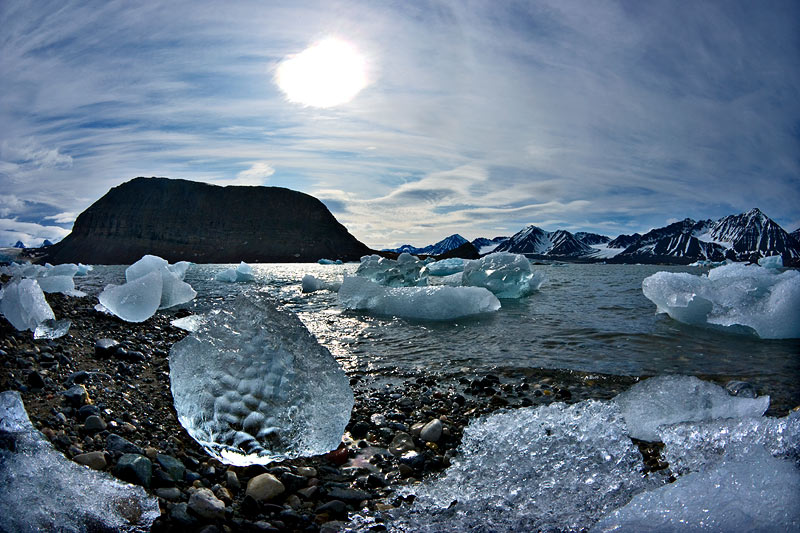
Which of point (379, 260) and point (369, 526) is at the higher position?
point (379, 260)

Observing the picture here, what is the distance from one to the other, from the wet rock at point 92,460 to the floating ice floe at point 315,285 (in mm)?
13003

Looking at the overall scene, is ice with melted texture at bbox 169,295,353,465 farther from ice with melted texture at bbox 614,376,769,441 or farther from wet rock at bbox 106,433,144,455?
ice with melted texture at bbox 614,376,769,441

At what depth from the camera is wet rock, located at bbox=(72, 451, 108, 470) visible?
7.01 ft

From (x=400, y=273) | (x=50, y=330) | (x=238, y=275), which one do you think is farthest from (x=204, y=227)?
(x=50, y=330)

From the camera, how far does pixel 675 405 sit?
284 cm

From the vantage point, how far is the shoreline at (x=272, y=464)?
2.00 m

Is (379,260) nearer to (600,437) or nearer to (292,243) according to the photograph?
(600,437)

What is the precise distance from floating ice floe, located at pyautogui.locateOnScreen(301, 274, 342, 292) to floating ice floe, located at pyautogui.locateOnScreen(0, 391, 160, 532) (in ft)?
43.0

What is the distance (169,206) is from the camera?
96.7 m

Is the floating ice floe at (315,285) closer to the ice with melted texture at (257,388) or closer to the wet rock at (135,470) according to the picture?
the ice with melted texture at (257,388)

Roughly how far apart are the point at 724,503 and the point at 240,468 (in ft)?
7.53

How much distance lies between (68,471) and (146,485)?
0.35 metres

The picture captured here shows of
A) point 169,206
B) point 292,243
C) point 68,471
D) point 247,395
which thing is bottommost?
point 68,471

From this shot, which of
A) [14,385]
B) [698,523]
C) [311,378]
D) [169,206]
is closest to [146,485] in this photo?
[311,378]
